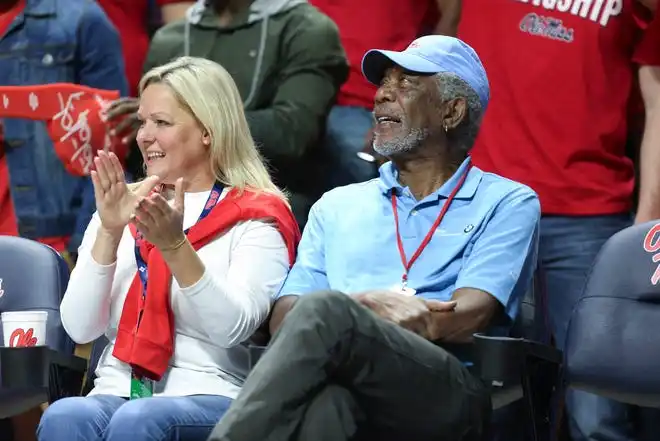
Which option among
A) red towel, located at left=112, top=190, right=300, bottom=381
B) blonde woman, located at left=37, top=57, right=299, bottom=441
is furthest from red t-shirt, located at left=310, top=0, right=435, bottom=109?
red towel, located at left=112, top=190, right=300, bottom=381

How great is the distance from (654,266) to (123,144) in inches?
66.8

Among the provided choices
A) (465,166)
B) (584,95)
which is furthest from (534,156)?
(465,166)

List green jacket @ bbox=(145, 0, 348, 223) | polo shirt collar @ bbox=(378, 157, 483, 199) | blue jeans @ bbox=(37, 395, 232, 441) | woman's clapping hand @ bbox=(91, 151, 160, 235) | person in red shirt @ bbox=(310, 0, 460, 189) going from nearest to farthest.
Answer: blue jeans @ bbox=(37, 395, 232, 441) < woman's clapping hand @ bbox=(91, 151, 160, 235) < polo shirt collar @ bbox=(378, 157, 483, 199) < green jacket @ bbox=(145, 0, 348, 223) < person in red shirt @ bbox=(310, 0, 460, 189)

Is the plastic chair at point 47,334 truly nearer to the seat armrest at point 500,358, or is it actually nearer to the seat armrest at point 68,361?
the seat armrest at point 68,361

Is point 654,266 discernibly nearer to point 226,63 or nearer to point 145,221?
point 145,221

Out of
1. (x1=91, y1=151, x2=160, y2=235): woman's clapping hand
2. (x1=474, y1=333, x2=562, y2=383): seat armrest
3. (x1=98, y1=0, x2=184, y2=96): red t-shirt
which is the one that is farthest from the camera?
(x1=98, y1=0, x2=184, y2=96): red t-shirt

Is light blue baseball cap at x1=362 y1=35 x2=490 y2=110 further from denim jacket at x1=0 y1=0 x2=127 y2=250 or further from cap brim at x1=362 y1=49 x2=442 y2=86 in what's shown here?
denim jacket at x1=0 y1=0 x2=127 y2=250

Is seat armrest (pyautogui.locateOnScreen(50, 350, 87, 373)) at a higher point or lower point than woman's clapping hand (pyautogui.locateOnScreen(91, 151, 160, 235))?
lower

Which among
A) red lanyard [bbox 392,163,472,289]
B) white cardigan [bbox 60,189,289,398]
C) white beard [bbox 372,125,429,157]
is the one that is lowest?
white cardigan [bbox 60,189,289,398]

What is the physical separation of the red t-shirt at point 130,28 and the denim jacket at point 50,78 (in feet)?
0.98

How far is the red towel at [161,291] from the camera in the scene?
10.4 ft

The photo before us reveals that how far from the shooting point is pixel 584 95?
3.88 meters

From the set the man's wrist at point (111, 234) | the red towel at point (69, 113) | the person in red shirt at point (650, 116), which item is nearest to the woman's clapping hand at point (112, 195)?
the man's wrist at point (111, 234)

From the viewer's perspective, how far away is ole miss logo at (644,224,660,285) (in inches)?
127
